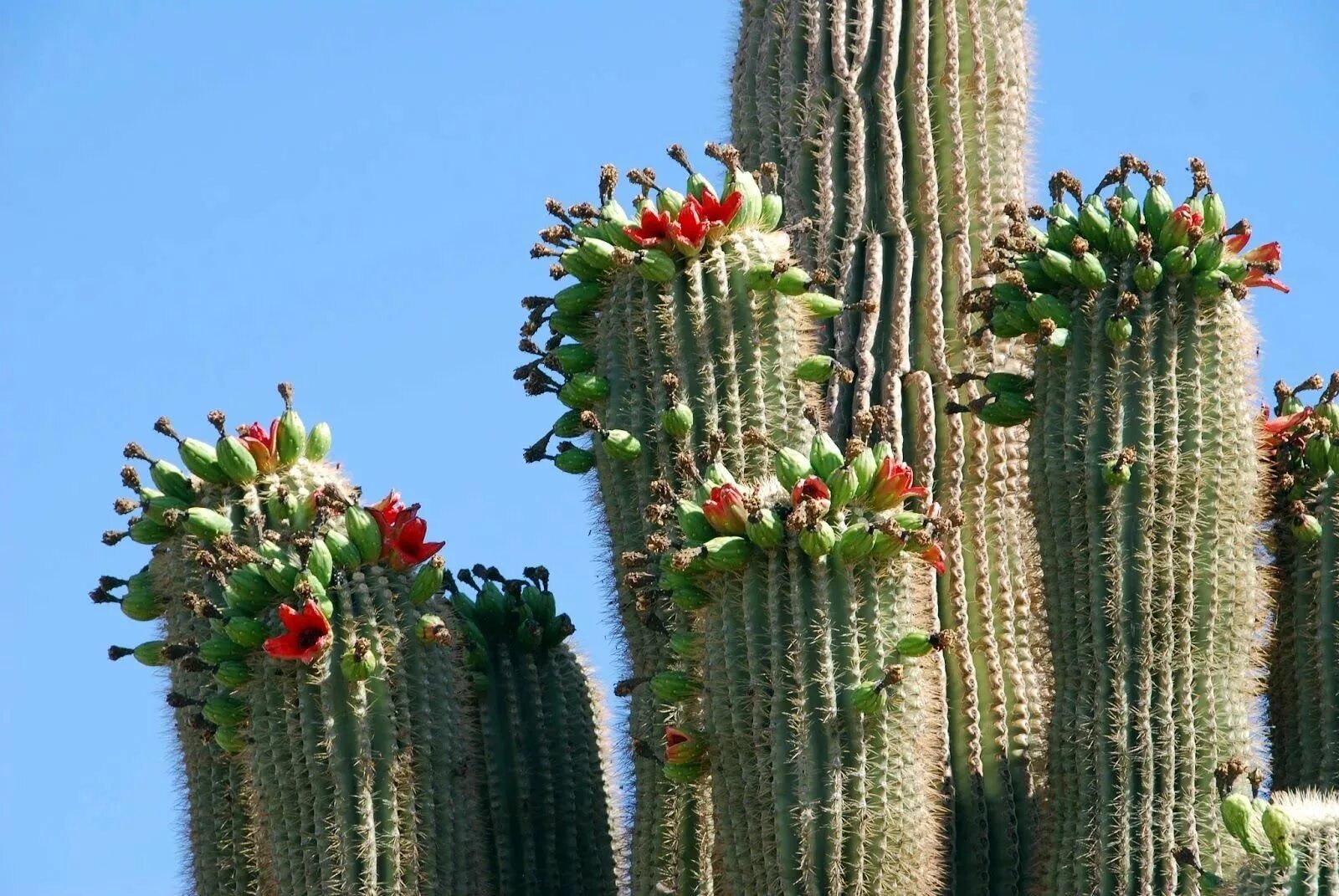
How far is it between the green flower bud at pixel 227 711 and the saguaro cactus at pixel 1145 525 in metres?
3.37

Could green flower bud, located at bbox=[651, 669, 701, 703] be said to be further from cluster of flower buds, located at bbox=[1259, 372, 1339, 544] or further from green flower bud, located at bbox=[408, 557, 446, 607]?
cluster of flower buds, located at bbox=[1259, 372, 1339, 544]

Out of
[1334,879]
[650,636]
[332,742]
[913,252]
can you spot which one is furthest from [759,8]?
[1334,879]

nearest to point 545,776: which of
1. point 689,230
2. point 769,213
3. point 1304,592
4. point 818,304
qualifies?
point 818,304

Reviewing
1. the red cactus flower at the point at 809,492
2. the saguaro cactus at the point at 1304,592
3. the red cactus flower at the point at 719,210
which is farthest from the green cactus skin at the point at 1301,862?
the red cactus flower at the point at 719,210

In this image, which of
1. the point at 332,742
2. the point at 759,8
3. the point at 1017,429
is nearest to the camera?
the point at 332,742

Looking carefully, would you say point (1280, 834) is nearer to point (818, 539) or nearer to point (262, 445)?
point (818, 539)

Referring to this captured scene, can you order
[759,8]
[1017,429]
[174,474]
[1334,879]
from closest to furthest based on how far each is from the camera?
[1334,879], [174,474], [1017,429], [759,8]

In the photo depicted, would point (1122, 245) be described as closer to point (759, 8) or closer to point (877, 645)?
point (877, 645)

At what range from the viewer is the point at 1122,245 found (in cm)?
1067

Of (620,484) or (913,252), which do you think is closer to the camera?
(620,484)

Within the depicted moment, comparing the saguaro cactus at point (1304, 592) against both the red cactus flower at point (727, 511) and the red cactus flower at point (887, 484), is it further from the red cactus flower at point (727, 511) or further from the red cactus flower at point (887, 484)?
the red cactus flower at point (727, 511)

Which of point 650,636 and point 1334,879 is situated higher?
point 650,636

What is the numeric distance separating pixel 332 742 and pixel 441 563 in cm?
93

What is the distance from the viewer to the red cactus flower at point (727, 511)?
9742 millimetres
